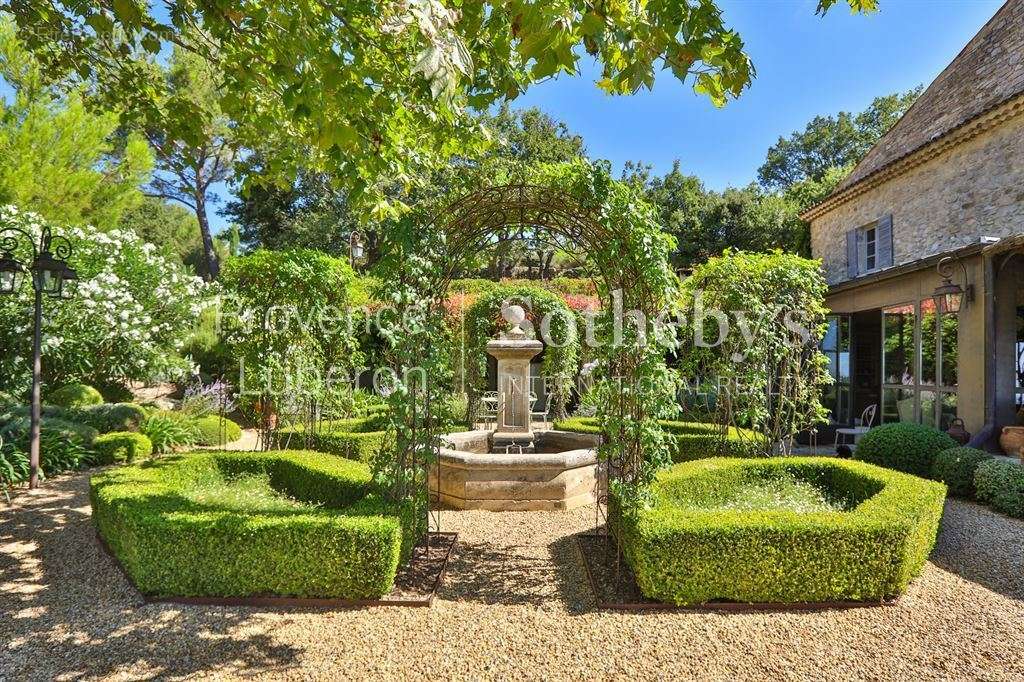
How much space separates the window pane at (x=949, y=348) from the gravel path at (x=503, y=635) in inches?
175

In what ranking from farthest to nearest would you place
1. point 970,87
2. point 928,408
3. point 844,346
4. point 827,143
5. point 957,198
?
1. point 827,143
2. point 844,346
3. point 970,87
4. point 957,198
5. point 928,408

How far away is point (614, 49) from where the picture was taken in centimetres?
321

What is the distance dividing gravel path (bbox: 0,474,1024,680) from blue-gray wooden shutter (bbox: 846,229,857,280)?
31.2ft

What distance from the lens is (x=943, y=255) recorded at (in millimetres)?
7484

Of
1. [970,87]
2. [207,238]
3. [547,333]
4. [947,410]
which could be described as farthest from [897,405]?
[207,238]

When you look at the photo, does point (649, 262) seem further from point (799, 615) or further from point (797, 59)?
point (797, 59)

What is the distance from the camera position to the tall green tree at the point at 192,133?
5.38 metres

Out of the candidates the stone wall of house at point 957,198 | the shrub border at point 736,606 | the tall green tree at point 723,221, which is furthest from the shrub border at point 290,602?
the tall green tree at point 723,221

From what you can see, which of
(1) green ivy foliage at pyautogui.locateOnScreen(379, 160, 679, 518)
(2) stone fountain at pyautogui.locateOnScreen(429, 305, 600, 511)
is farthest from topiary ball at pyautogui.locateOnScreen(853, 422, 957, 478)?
(1) green ivy foliage at pyautogui.locateOnScreen(379, 160, 679, 518)

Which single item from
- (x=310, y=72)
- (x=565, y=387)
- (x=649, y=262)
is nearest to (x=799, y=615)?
(x=649, y=262)

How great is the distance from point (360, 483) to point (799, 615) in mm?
3665

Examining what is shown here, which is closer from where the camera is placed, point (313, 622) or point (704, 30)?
point (704, 30)

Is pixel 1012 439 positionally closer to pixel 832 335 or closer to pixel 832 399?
pixel 832 399

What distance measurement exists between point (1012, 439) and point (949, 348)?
214 centimetres
